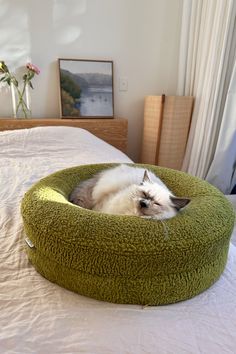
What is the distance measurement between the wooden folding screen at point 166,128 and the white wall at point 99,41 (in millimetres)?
257

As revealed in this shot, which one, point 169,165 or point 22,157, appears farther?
point 169,165

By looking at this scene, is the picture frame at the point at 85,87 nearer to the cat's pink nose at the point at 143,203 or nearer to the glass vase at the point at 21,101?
the glass vase at the point at 21,101

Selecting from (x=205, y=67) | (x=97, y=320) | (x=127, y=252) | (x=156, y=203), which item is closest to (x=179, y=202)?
(x=156, y=203)

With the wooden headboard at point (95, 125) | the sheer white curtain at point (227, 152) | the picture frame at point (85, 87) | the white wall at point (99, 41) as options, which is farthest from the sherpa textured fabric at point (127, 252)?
the white wall at point (99, 41)

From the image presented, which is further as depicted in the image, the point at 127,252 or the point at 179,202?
the point at 179,202

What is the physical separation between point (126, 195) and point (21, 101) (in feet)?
5.81

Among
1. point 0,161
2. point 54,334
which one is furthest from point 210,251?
point 0,161

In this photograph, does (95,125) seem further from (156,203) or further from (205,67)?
(156,203)

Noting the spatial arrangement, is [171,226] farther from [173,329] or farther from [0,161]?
[0,161]

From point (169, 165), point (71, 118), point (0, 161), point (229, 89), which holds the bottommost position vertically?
point (169, 165)

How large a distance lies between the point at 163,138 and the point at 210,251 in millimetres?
1827

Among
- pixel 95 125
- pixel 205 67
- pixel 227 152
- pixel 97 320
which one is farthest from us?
pixel 95 125

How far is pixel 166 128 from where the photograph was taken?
2.42 meters

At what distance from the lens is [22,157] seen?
185 centimetres
